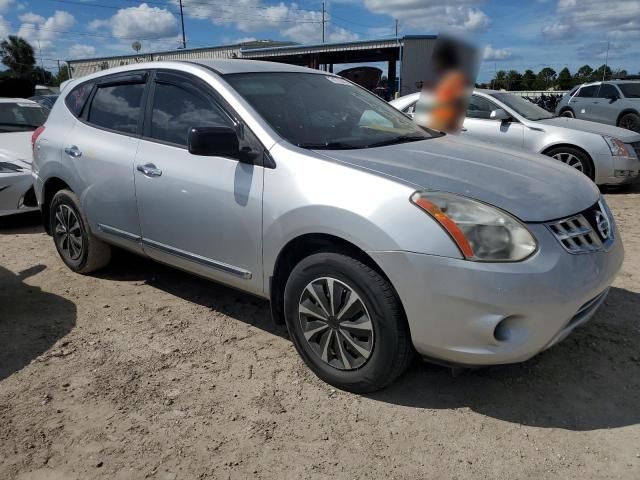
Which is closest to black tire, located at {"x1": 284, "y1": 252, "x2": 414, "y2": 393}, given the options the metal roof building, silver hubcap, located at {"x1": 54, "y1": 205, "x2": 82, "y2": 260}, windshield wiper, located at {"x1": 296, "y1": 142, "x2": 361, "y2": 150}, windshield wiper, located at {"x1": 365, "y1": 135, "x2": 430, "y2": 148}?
windshield wiper, located at {"x1": 296, "y1": 142, "x2": 361, "y2": 150}

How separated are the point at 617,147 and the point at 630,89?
8.64 metres

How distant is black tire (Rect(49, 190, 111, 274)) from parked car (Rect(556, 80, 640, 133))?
1408 cm

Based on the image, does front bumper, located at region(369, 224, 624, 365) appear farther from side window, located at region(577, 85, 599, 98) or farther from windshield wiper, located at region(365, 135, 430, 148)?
side window, located at region(577, 85, 599, 98)

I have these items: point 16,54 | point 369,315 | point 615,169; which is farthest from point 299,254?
point 16,54

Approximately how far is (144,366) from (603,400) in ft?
8.35

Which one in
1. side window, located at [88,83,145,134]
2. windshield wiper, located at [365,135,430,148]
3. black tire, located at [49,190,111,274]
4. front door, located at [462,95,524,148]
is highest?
side window, located at [88,83,145,134]

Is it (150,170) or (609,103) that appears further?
(609,103)

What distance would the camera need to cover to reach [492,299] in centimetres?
236

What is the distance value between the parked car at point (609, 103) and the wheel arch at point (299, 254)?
46.2 ft

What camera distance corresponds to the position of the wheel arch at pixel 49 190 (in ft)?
15.2

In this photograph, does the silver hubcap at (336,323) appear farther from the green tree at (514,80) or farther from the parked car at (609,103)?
the green tree at (514,80)

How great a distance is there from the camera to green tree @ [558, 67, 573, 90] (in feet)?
125

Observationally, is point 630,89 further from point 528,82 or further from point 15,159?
point 528,82

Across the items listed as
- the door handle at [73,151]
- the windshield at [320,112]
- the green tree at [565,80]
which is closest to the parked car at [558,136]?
the windshield at [320,112]
